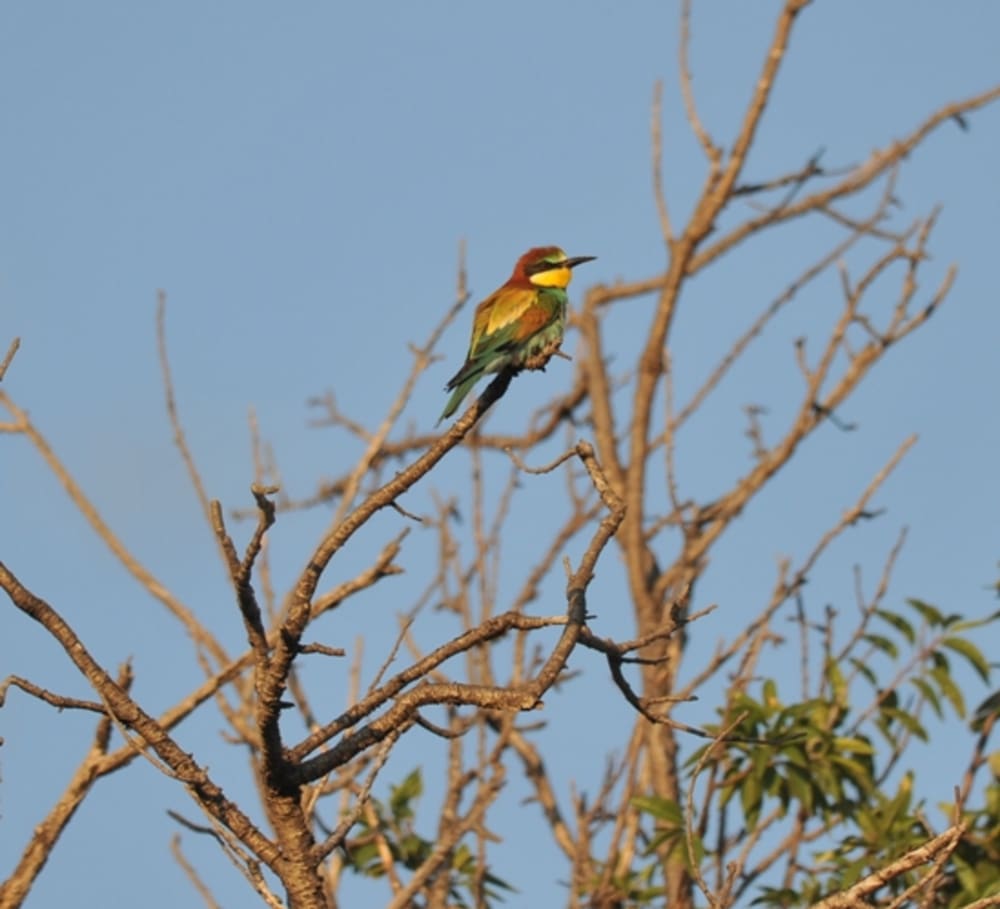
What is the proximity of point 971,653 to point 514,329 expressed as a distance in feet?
8.37

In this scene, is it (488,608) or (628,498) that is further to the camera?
(628,498)

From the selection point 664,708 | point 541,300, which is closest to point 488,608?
point 664,708

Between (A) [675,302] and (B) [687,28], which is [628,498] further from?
(B) [687,28]

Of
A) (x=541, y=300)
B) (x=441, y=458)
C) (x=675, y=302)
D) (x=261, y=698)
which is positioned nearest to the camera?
(x=261, y=698)

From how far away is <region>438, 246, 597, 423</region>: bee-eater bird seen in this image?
18.8 ft

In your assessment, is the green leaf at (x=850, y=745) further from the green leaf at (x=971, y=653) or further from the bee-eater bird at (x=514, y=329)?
the bee-eater bird at (x=514, y=329)

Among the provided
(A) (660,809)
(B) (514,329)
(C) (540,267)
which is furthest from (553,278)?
(A) (660,809)

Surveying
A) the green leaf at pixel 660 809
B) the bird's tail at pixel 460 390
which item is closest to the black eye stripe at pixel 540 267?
the bird's tail at pixel 460 390

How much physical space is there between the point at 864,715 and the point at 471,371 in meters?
2.56

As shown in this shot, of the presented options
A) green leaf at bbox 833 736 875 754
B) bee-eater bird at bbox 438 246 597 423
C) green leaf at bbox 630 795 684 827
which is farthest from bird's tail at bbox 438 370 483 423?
green leaf at bbox 833 736 875 754

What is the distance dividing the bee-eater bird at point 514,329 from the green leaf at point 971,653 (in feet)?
7.15

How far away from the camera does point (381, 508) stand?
4.12m

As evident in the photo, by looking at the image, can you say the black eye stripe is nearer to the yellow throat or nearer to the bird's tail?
the yellow throat

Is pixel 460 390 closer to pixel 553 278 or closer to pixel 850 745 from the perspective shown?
pixel 553 278
